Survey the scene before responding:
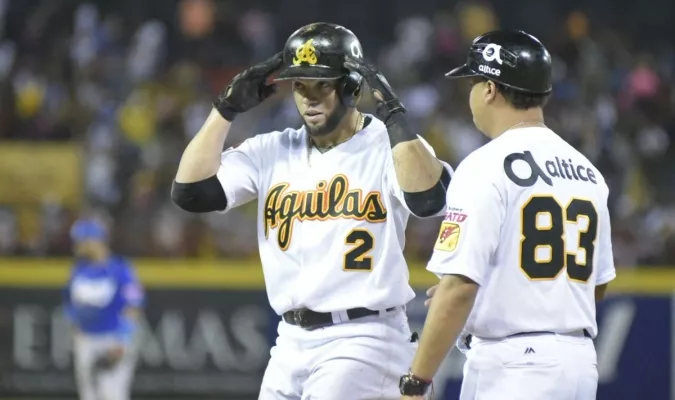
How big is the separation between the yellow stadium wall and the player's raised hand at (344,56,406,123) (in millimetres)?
7602

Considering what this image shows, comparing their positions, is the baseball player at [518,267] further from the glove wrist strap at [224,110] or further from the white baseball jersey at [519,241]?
the glove wrist strap at [224,110]

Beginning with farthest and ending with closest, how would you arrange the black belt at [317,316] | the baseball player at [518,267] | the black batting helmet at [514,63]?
the black belt at [317,316] → the black batting helmet at [514,63] → the baseball player at [518,267]

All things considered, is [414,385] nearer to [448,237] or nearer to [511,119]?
[448,237]

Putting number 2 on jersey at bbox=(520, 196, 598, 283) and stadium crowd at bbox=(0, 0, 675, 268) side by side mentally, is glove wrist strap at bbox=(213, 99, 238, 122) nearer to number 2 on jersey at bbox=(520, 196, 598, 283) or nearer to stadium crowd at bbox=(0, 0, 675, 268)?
number 2 on jersey at bbox=(520, 196, 598, 283)

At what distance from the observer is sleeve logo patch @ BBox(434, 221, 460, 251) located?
4.00 meters

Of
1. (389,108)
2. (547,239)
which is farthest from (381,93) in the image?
(547,239)

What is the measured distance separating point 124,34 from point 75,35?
0.70 m

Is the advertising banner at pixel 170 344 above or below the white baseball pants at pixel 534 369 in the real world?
below

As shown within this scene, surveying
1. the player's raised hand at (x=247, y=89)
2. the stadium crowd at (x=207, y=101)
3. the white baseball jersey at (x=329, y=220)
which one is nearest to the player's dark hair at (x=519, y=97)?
the white baseball jersey at (x=329, y=220)

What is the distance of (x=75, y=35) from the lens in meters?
16.6

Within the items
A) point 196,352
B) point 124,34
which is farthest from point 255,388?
point 124,34

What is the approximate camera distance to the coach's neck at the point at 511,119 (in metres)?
4.28

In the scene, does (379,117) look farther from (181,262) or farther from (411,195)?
(181,262)

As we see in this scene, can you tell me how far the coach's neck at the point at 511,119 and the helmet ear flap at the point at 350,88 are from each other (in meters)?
0.77
